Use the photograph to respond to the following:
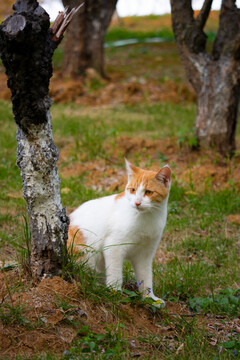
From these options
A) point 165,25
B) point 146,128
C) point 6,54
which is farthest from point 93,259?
point 165,25

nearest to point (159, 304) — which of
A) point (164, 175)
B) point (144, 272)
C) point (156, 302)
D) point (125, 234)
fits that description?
point (156, 302)

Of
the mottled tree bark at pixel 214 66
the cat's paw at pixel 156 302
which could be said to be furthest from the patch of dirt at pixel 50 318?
the mottled tree bark at pixel 214 66

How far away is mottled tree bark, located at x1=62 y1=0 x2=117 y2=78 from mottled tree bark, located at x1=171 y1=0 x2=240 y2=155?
4.23m

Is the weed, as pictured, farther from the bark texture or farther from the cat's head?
the bark texture

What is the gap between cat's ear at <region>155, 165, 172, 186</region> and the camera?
116 inches

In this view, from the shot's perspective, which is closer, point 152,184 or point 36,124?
A: point 36,124

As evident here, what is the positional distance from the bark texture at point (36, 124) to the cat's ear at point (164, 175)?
76 cm

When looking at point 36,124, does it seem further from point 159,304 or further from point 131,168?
point 159,304

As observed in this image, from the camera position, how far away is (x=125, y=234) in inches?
115

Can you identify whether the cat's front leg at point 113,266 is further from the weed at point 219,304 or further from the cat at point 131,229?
the weed at point 219,304

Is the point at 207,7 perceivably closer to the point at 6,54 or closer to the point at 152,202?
the point at 152,202

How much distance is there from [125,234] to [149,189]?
0.37 m

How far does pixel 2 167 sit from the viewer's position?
17.7 ft

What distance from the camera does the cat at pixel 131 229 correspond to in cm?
291
